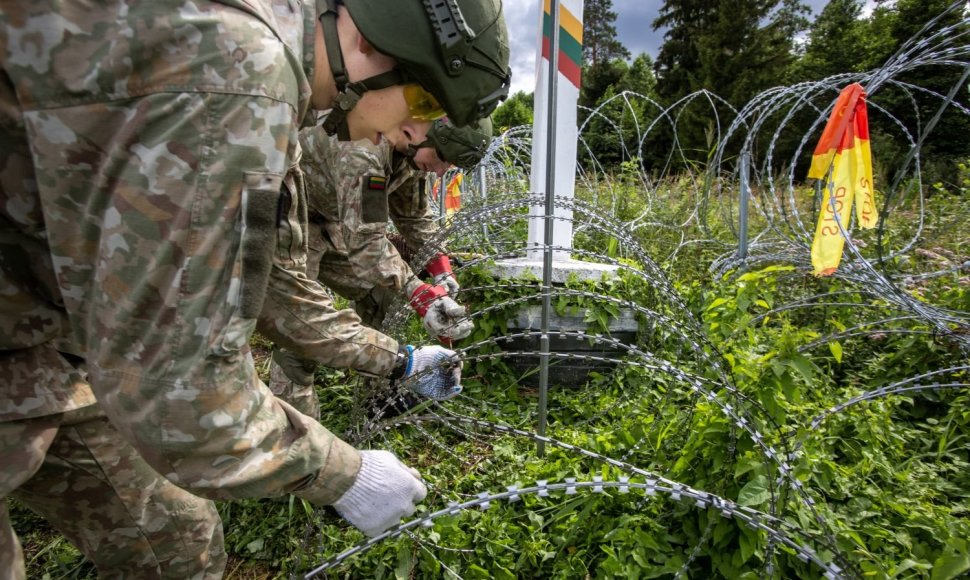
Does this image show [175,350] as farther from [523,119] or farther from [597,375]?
[523,119]

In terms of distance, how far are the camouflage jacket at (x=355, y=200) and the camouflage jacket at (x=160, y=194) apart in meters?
1.81

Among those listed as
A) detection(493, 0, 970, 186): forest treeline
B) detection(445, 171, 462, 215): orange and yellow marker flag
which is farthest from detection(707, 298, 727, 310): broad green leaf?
detection(493, 0, 970, 186): forest treeline

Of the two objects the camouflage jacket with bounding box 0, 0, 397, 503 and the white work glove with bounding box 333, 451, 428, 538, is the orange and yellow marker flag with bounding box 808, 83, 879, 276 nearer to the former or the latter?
the white work glove with bounding box 333, 451, 428, 538

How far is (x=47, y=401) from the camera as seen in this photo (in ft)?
3.95

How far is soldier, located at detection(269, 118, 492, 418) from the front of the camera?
2.80m

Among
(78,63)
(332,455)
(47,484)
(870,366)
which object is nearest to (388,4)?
(78,63)

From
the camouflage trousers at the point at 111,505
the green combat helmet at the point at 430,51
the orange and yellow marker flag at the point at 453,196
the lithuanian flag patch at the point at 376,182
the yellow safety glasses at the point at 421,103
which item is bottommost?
the camouflage trousers at the point at 111,505

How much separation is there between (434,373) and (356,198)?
1031 mm

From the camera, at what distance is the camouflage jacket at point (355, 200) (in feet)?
9.14

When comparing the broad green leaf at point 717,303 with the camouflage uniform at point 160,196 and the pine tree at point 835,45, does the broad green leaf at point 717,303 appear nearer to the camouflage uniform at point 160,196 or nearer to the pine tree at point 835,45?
the camouflage uniform at point 160,196

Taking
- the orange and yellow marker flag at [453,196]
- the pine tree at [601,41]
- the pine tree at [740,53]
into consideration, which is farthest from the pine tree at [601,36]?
the orange and yellow marker flag at [453,196]

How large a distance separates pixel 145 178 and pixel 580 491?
2.07 m

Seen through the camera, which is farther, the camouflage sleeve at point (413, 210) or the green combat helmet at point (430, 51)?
the camouflage sleeve at point (413, 210)

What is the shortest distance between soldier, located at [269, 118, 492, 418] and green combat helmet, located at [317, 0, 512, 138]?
118cm
